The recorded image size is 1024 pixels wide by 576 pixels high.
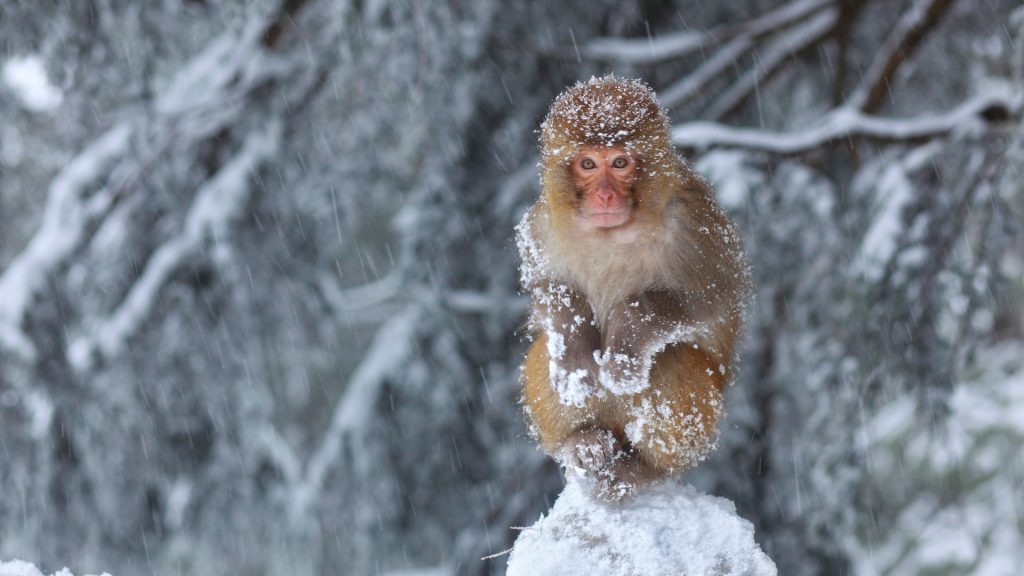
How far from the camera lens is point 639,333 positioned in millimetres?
1925

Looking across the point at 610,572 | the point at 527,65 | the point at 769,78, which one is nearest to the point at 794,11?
the point at 769,78

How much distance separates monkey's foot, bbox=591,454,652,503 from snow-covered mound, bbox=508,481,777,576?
82 millimetres

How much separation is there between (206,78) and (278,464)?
5.10 ft

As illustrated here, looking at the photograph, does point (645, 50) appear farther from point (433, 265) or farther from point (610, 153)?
point (610, 153)

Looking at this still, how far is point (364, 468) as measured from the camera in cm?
426

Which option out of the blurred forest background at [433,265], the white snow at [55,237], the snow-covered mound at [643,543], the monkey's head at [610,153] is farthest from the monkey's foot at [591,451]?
the white snow at [55,237]

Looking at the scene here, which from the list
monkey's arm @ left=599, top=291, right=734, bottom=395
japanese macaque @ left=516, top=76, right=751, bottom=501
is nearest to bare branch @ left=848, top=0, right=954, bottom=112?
japanese macaque @ left=516, top=76, right=751, bottom=501

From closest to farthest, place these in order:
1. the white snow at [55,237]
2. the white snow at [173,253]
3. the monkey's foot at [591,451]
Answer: the monkey's foot at [591,451] → the white snow at [55,237] → the white snow at [173,253]

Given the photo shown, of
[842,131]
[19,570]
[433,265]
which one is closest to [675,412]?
[19,570]

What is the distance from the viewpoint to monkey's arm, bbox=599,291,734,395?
1914 millimetres

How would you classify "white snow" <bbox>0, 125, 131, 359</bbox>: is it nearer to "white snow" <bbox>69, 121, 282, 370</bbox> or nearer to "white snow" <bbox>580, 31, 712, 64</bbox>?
"white snow" <bbox>69, 121, 282, 370</bbox>

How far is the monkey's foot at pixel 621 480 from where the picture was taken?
72.0 inches

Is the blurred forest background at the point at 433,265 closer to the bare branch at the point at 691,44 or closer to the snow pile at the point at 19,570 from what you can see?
the bare branch at the point at 691,44

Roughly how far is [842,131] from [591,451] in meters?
1.73
